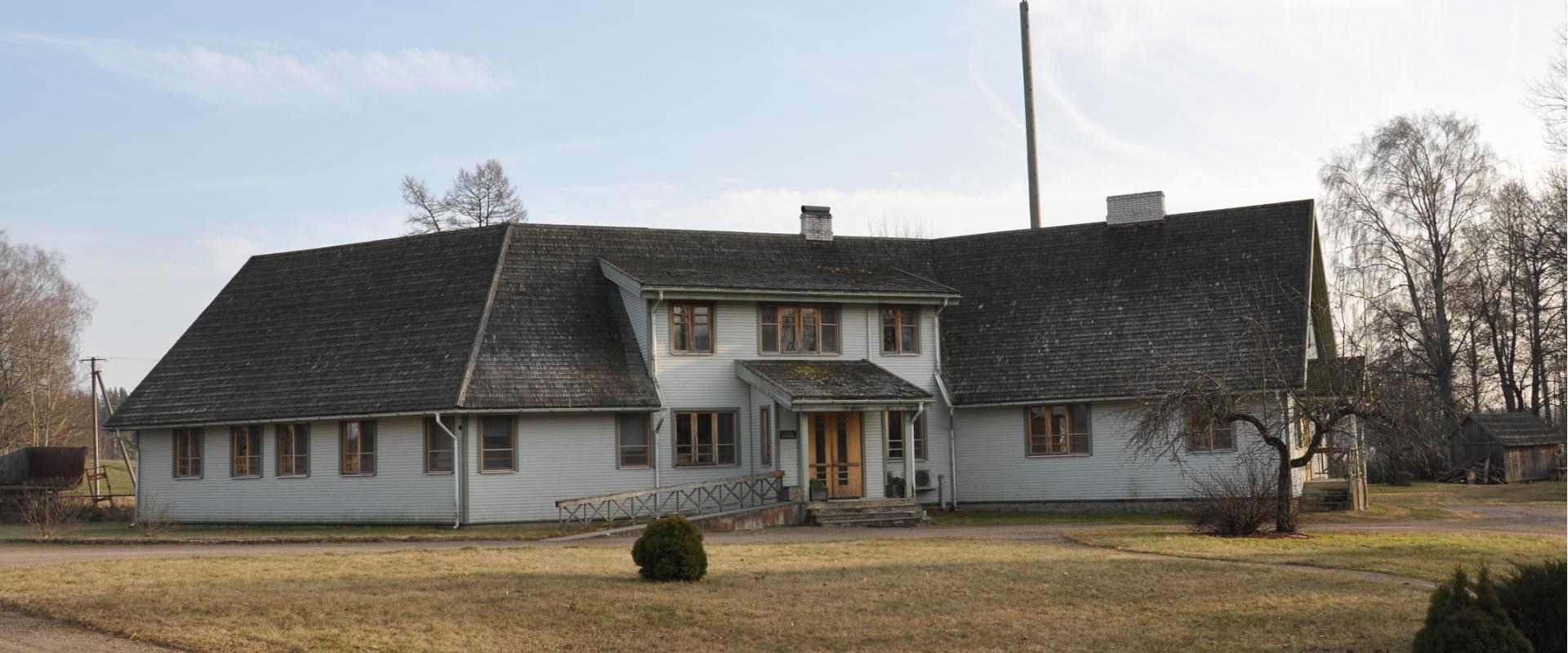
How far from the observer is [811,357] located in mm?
32875

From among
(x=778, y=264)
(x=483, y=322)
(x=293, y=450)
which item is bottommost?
(x=293, y=450)

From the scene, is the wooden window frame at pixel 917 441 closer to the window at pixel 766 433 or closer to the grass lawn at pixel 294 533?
the window at pixel 766 433

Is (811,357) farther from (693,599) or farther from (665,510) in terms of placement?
(693,599)

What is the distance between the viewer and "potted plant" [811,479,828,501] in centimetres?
3047

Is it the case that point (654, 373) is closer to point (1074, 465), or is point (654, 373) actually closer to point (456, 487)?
point (456, 487)

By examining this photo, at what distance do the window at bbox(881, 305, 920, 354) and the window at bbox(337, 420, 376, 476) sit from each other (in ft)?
39.4

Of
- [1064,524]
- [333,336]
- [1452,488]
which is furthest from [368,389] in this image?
[1452,488]

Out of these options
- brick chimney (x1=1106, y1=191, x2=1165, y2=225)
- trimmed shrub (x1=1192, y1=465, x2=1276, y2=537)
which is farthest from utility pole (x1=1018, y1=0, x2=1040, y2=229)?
trimmed shrub (x1=1192, y1=465, x2=1276, y2=537)

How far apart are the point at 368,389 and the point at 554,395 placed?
4160 millimetres

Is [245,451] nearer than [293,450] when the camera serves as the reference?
No

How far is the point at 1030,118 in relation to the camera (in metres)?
45.8

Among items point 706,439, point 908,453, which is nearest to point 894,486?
point 908,453

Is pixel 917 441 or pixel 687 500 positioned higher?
pixel 917 441

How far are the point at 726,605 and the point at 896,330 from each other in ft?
61.2
